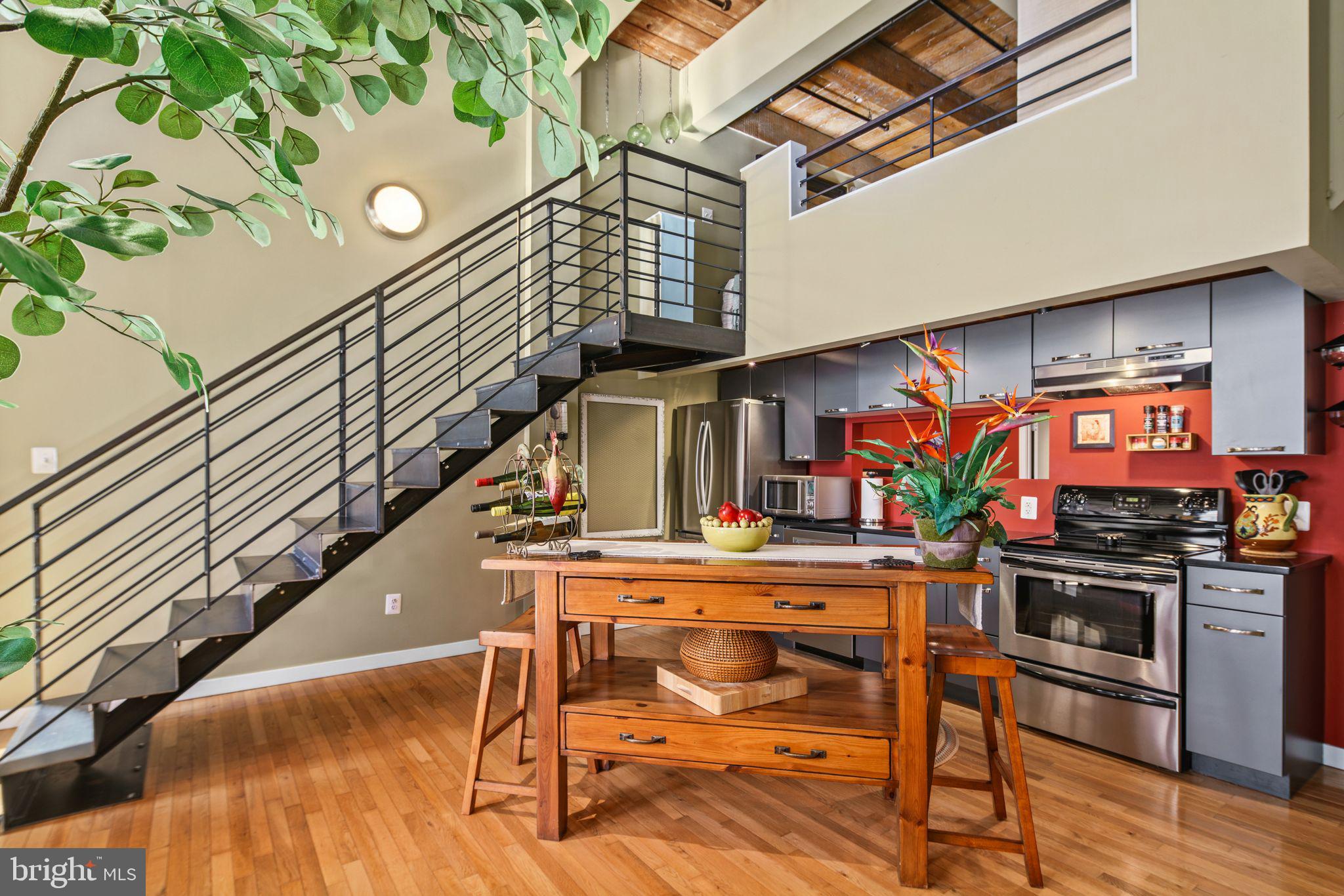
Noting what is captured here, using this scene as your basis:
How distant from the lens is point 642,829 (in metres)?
2.41

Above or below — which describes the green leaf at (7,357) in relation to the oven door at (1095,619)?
above

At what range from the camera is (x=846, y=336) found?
393 centimetres

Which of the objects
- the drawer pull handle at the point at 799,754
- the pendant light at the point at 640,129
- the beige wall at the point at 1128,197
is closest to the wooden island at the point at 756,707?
the drawer pull handle at the point at 799,754

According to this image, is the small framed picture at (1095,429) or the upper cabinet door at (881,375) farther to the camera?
the upper cabinet door at (881,375)

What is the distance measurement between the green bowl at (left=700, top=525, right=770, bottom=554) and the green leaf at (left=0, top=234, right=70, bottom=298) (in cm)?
220

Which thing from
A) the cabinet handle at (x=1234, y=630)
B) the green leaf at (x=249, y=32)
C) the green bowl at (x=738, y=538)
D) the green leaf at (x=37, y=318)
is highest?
the green leaf at (x=249, y=32)

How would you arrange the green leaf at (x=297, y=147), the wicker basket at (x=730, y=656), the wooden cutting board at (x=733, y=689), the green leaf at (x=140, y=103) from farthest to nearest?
the wicker basket at (x=730, y=656)
the wooden cutting board at (x=733, y=689)
the green leaf at (x=297, y=147)
the green leaf at (x=140, y=103)

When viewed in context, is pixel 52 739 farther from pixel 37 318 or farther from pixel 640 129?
pixel 640 129

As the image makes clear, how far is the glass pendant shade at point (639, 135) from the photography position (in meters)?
4.86

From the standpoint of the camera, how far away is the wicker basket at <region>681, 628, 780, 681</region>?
233 cm

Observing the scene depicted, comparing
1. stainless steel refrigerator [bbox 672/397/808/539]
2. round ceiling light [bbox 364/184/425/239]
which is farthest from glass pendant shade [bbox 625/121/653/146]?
stainless steel refrigerator [bbox 672/397/808/539]

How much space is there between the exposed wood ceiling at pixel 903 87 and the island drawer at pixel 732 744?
124 inches

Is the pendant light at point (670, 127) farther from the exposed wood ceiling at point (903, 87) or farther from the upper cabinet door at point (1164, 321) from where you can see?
the upper cabinet door at point (1164, 321)

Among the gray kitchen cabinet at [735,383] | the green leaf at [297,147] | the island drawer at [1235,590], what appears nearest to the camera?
the green leaf at [297,147]
